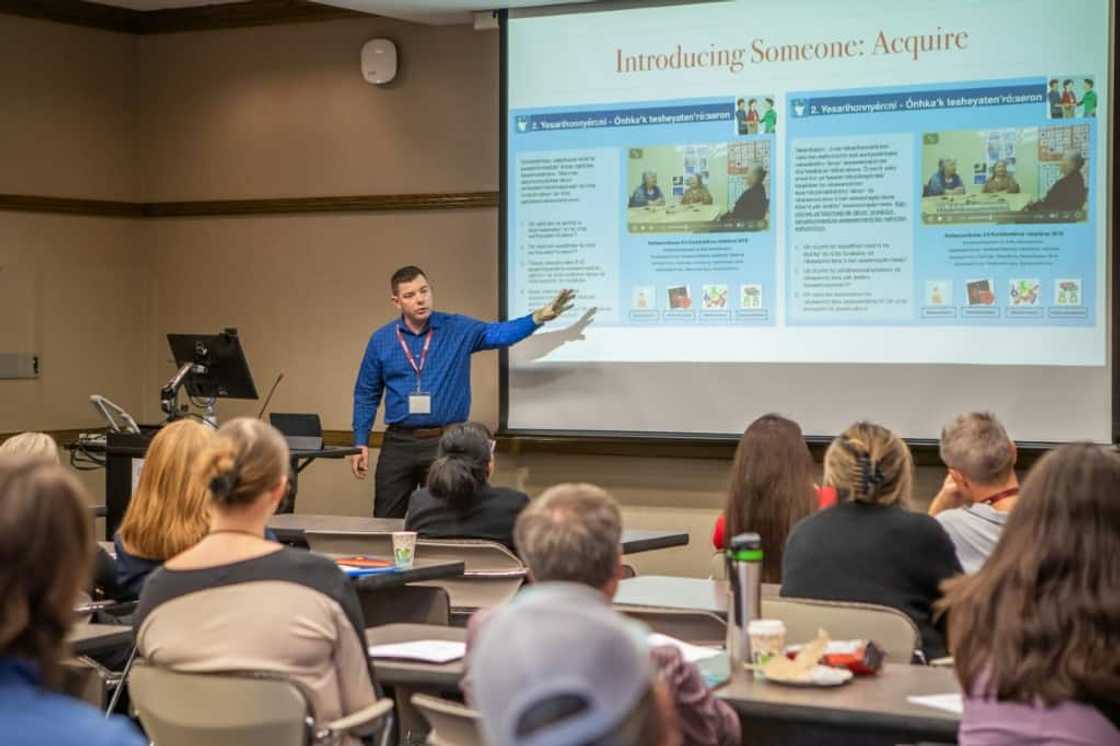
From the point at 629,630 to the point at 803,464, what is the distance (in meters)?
3.42

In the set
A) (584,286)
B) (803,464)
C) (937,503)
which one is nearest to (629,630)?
(803,464)

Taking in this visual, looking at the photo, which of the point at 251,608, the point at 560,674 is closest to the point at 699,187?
the point at 251,608

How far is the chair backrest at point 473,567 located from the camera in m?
4.78

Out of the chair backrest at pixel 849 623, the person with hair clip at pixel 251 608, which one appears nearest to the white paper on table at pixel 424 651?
the person with hair clip at pixel 251 608

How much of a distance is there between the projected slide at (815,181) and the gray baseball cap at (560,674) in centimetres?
590

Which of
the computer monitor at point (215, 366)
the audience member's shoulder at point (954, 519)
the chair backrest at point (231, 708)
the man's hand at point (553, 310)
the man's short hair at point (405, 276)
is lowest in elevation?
the chair backrest at point (231, 708)

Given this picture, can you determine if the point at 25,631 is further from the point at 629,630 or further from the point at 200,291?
the point at 200,291

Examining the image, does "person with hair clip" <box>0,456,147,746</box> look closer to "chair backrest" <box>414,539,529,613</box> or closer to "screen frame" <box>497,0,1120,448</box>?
"chair backrest" <box>414,539,529,613</box>

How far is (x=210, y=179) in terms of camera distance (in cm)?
897

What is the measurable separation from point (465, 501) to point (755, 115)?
2.93 metres

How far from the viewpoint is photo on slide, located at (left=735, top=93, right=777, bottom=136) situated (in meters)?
7.15

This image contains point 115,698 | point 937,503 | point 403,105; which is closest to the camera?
point 115,698

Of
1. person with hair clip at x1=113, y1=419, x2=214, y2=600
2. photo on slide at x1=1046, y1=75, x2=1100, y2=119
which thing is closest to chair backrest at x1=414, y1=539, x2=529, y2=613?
person with hair clip at x1=113, y1=419, x2=214, y2=600

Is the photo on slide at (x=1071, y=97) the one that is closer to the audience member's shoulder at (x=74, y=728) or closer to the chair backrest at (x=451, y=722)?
the chair backrest at (x=451, y=722)
